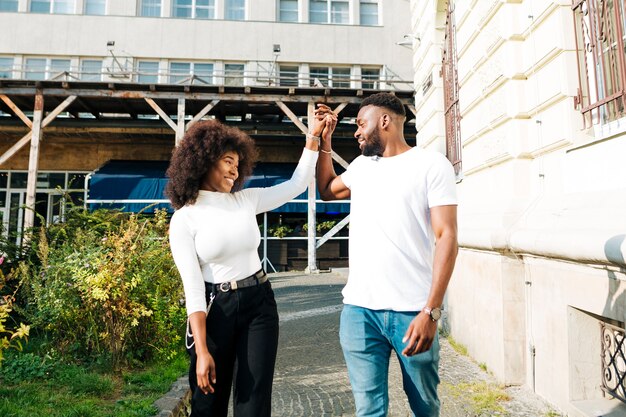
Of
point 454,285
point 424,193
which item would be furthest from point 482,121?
point 424,193

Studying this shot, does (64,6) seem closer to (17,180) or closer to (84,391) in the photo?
(17,180)

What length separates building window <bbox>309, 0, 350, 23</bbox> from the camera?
1922 cm

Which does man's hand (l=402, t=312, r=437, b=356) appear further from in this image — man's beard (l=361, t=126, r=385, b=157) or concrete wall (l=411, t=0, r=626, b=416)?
concrete wall (l=411, t=0, r=626, b=416)

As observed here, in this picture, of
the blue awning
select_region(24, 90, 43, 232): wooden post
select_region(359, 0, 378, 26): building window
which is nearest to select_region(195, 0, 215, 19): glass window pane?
select_region(359, 0, 378, 26): building window

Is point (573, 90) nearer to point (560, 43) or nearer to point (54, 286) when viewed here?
point (560, 43)

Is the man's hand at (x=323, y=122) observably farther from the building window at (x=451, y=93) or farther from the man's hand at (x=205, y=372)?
the building window at (x=451, y=93)

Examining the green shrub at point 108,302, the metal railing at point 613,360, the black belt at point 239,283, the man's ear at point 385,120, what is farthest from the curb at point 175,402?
the metal railing at point 613,360

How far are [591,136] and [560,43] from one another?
810mm

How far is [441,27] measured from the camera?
6.66 m

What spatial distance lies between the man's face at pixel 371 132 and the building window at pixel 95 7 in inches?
786

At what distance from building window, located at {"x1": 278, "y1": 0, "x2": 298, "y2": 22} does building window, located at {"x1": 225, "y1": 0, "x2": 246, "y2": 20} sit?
1538 mm

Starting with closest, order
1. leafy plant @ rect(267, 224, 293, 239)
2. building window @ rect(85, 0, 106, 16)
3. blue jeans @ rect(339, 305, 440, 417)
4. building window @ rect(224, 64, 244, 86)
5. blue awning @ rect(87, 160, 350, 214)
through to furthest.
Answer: blue jeans @ rect(339, 305, 440, 417) < blue awning @ rect(87, 160, 350, 214) < leafy plant @ rect(267, 224, 293, 239) < building window @ rect(224, 64, 244, 86) < building window @ rect(85, 0, 106, 16)

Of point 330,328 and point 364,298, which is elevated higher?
point 364,298

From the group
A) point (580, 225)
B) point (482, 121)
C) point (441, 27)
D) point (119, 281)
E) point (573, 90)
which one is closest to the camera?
point (580, 225)
